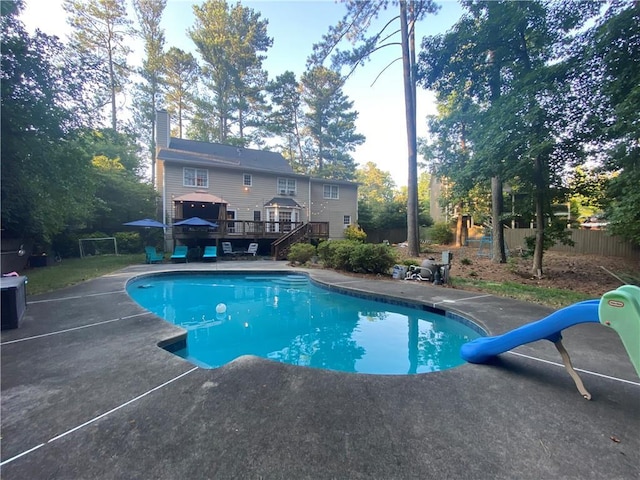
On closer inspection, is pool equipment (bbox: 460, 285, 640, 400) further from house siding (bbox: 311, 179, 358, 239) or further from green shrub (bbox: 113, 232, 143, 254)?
green shrub (bbox: 113, 232, 143, 254)

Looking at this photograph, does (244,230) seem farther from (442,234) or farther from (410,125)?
(442,234)

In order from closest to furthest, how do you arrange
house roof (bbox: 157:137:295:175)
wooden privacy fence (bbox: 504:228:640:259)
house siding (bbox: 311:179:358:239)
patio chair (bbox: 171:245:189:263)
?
wooden privacy fence (bbox: 504:228:640:259), patio chair (bbox: 171:245:189:263), house roof (bbox: 157:137:295:175), house siding (bbox: 311:179:358:239)

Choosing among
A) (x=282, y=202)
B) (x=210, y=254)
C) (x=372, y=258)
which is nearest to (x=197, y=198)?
(x=210, y=254)

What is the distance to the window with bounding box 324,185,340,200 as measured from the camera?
21688 millimetres

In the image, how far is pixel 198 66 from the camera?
2412cm

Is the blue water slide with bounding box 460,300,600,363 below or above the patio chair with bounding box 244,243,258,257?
below

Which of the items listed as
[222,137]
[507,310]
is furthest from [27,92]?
[222,137]

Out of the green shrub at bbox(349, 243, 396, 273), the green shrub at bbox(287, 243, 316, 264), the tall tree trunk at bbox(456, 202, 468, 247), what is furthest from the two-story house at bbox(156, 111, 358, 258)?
the tall tree trunk at bbox(456, 202, 468, 247)

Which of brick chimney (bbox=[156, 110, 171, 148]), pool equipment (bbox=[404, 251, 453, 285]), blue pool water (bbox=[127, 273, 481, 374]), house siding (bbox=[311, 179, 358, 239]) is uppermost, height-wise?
brick chimney (bbox=[156, 110, 171, 148])

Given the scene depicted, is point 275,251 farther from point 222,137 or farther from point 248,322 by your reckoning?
point 222,137

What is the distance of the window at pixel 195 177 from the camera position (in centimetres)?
1697

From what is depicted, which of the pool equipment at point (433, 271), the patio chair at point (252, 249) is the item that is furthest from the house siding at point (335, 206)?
the pool equipment at point (433, 271)

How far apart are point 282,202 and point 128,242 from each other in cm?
951

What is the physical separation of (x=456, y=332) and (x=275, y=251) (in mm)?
11230
